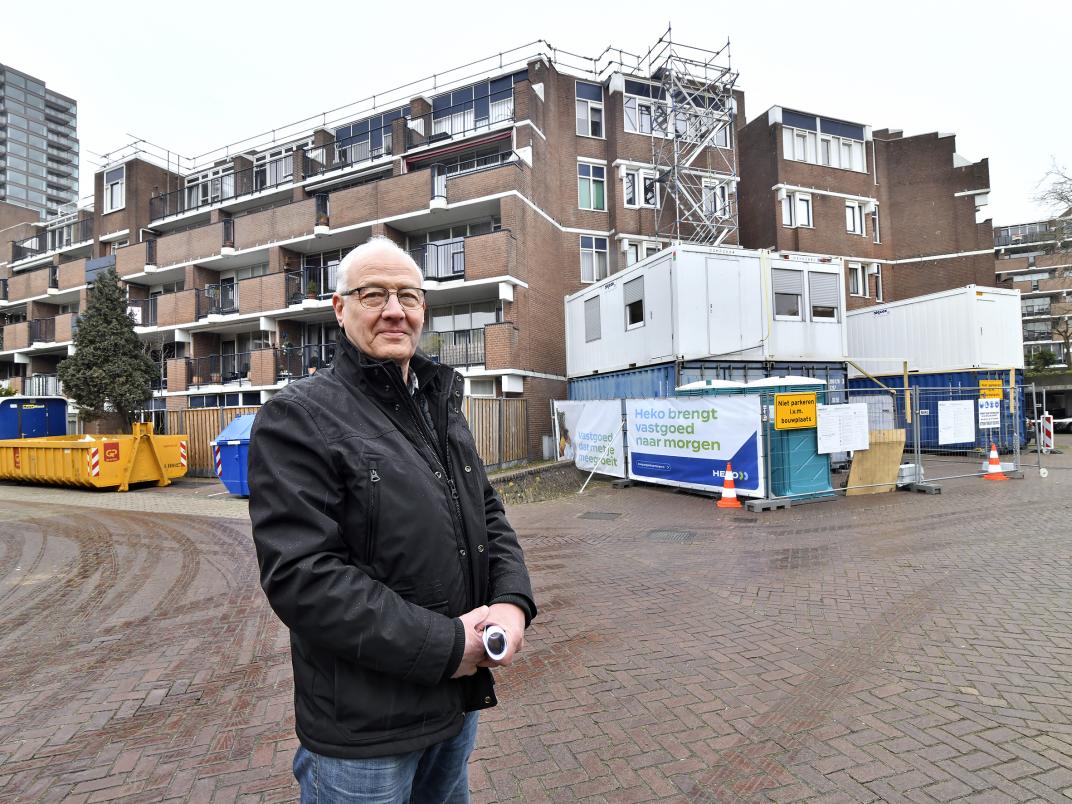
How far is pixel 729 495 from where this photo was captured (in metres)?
9.72

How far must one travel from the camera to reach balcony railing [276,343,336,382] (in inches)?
831

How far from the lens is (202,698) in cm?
354

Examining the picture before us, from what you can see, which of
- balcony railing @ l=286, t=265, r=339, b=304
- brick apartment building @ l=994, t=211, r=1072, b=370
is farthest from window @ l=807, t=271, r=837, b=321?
brick apartment building @ l=994, t=211, r=1072, b=370

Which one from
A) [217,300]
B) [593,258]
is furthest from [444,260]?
[217,300]

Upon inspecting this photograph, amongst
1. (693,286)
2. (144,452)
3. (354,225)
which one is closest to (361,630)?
(693,286)

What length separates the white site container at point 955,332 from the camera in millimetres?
16312

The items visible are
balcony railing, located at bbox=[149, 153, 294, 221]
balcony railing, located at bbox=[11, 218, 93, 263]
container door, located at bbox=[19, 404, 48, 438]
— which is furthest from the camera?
balcony railing, located at bbox=[11, 218, 93, 263]

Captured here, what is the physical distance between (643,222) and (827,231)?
860 cm

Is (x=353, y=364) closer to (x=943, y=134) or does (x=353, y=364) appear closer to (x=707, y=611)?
(x=707, y=611)

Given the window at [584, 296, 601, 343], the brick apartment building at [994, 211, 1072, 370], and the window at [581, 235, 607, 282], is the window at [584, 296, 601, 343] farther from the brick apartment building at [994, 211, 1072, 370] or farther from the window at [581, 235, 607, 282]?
the brick apartment building at [994, 211, 1072, 370]

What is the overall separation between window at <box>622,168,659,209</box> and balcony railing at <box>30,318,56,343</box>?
1107 inches

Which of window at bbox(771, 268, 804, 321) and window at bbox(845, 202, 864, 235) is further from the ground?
window at bbox(845, 202, 864, 235)

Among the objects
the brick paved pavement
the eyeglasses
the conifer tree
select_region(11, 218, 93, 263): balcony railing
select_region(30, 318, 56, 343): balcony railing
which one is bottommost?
the brick paved pavement

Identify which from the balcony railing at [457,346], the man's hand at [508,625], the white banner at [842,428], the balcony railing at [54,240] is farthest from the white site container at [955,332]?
the balcony railing at [54,240]
